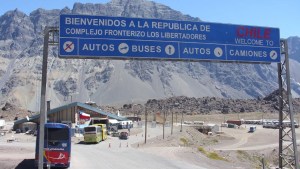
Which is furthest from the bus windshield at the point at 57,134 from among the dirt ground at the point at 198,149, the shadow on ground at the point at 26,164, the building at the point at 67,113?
the building at the point at 67,113

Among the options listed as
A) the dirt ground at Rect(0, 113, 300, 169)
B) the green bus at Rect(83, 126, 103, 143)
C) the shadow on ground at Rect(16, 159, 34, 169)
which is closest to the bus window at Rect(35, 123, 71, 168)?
the shadow on ground at Rect(16, 159, 34, 169)

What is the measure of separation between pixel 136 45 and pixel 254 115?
17226 cm

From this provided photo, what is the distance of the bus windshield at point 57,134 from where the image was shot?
2792 cm

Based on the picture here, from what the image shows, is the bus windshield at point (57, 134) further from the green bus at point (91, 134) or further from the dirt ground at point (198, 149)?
the green bus at point (91, 134)

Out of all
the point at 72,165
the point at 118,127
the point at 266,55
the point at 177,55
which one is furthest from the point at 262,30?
the point at 118,127

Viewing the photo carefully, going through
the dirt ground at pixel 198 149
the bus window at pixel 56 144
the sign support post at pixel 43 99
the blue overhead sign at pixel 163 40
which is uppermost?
the blue overhead sign at pixel 163 40

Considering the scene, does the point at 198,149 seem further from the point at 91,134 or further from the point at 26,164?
the point at 26,164

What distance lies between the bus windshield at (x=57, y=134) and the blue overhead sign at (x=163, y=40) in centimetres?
863

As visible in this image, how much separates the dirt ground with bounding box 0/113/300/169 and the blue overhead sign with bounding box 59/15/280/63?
41.5ft

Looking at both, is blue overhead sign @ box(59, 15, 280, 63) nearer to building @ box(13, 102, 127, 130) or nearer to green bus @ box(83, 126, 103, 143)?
green bus @ box(83, 126, 103, 143)

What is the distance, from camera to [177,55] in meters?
22.5

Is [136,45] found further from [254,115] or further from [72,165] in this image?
[254,115]

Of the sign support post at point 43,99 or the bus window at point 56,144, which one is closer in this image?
the sign support post at point 43,99

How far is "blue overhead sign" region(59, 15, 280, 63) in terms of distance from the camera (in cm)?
2122
